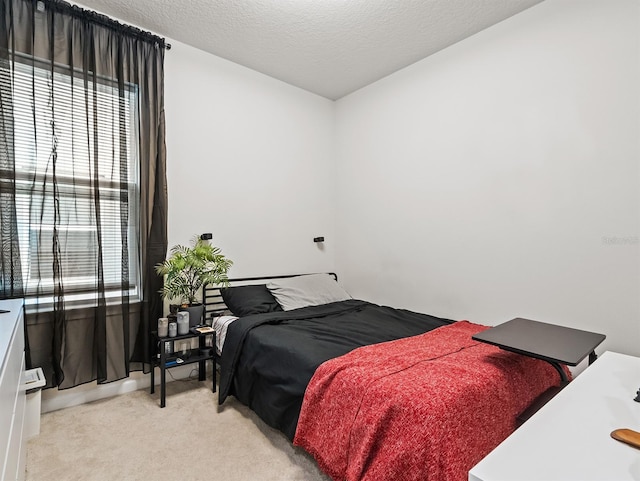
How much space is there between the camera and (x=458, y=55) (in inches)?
117

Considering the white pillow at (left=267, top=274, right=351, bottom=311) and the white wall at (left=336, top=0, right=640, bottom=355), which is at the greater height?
the white wall at (left=336, top=0, right=640, bottom=355)

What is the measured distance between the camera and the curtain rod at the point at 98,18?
2.31 metres

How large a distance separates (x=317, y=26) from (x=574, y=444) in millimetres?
3053

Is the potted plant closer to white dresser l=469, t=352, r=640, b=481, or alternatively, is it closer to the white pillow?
the white pillow

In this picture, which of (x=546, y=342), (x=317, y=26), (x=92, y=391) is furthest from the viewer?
(x=317, y=26)

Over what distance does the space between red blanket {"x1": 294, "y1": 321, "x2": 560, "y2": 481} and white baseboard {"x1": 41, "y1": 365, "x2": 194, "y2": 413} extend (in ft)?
5.45

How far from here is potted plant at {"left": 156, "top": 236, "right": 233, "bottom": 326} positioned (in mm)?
2705

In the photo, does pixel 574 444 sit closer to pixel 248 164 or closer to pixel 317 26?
pixel 317 26

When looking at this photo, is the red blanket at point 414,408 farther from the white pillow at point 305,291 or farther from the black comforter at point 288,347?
the white pillow at point 305,291

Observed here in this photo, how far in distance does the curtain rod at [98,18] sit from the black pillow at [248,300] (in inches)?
87.0

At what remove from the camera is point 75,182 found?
7.95ft

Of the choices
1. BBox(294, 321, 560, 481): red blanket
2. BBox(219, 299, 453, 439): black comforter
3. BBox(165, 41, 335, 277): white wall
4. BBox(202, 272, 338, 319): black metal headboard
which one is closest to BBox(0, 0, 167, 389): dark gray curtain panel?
BBox(165, 41, 335, 277): white wall

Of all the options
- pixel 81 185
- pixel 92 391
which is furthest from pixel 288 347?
pixel 81 185

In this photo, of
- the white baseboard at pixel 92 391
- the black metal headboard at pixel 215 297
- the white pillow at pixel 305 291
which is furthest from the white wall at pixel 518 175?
the white baseboard at pixel 92 391
